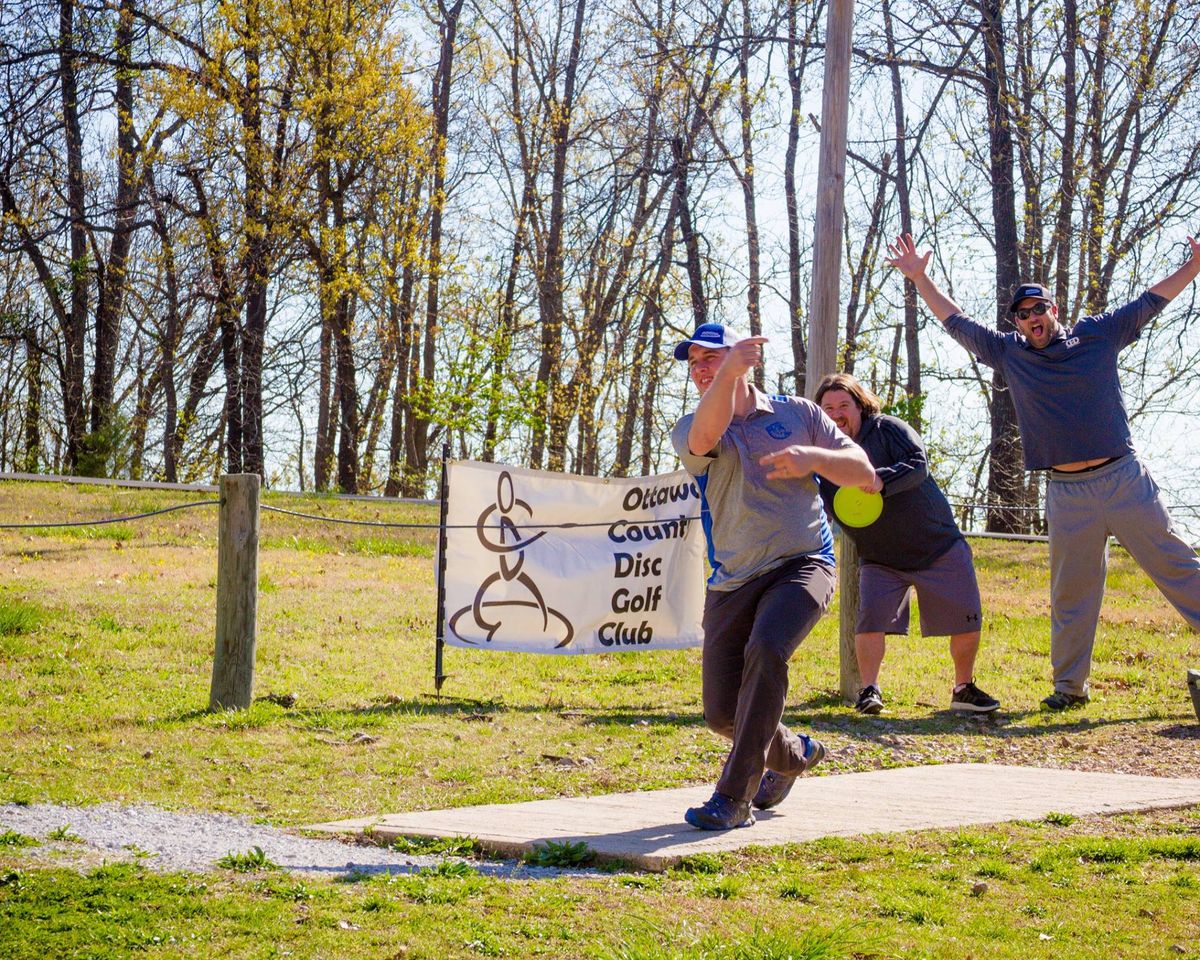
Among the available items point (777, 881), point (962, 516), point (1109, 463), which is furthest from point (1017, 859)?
point (962, 516)

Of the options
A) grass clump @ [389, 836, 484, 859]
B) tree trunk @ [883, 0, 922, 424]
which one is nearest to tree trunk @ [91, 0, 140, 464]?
tree trunk @ [883, 0, 922, 424]

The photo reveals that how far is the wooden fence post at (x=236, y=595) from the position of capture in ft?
26.5

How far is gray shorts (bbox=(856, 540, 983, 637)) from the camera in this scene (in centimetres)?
817

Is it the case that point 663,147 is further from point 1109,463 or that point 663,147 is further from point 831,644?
point 1109,463

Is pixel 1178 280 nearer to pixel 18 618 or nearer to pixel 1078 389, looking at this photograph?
pixel 1078 389

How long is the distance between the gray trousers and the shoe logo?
3995 mm

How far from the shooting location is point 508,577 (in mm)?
9180

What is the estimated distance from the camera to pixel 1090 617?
27.7 ft

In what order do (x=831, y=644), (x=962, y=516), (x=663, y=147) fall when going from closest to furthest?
(x=831, y=644)
(x=962, y=516)
(x=663, y=147)

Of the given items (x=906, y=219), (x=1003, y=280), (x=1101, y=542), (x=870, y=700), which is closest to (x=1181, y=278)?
(x=1101, y=542)

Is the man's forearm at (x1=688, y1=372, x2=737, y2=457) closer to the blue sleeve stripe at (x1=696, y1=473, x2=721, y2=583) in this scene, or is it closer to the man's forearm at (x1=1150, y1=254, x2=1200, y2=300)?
the blue sleeve stripe at (x1=696, y1=473, x2=721, y2=583)

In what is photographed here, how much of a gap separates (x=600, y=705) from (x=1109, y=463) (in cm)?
355

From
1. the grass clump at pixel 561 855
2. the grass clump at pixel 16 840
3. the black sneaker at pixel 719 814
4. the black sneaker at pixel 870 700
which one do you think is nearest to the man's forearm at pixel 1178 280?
the black sneaker at pixel 870 700

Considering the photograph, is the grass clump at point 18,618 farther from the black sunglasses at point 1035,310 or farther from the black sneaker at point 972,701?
the black sunglasses at point 1035,310
